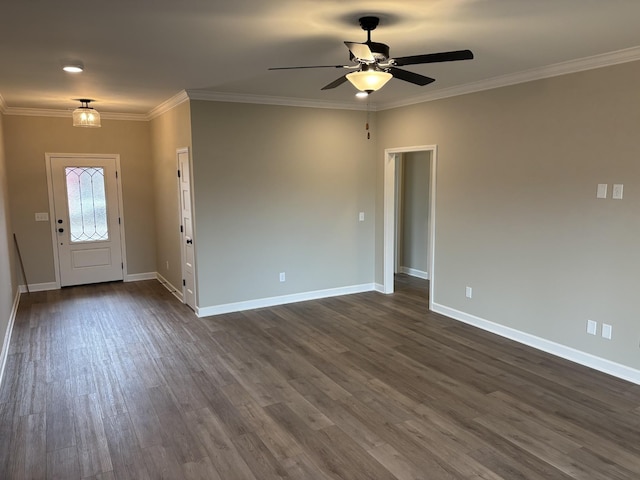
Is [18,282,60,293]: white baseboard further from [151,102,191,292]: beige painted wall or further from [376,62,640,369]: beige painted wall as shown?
[376,62,640,369]: beige painted wall

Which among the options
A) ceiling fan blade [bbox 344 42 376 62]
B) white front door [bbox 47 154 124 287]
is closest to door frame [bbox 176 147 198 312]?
white front door [bbox 47 154 124 287]

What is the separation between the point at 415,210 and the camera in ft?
25.7

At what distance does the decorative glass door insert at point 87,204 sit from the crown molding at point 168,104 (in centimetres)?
126

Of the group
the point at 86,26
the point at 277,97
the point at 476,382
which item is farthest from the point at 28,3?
the point at 476,382

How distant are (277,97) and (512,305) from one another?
3.71 metres

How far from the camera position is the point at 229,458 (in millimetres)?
2812

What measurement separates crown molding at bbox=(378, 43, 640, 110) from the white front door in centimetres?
507

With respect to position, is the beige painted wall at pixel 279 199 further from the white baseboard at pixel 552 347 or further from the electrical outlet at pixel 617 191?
the electrical outlet at pixel 617 191

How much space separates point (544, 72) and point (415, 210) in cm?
380

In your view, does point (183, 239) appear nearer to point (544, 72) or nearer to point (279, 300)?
point (279, 300)

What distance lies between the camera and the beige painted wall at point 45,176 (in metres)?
6.66

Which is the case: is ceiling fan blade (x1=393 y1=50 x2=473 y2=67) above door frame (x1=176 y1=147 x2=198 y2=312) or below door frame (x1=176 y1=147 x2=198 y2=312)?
above

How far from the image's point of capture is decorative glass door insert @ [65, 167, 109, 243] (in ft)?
23.4

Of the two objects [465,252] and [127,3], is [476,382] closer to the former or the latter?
[465,252]
